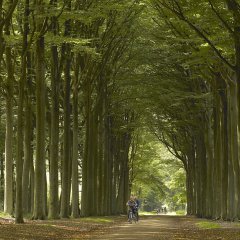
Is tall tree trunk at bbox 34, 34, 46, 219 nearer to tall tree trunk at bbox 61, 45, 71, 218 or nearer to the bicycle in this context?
tall tree trunk at bbox 61, 45, 71, 218

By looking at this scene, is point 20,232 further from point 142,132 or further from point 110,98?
point 142,132

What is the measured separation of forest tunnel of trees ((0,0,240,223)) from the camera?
78.2ft

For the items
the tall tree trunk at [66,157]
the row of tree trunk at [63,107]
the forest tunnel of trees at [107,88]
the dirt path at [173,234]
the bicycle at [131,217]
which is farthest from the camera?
the bicycle at [131,217]

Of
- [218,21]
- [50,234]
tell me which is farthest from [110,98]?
[50,234]

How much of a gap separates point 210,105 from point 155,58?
505 cm

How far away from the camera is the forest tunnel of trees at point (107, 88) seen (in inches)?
938

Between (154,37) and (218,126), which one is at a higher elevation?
(154,37)

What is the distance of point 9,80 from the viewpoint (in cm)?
2692

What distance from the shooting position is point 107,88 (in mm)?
43469

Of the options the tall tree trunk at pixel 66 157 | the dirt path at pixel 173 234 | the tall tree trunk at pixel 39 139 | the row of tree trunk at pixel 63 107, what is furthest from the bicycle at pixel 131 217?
the tall tree trunk at pixel 39 139

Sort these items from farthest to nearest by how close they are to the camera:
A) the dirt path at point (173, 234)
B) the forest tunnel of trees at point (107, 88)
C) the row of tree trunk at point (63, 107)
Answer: the row of tree trunk at point (63, 107) → the forest tunnel of trees at point (107, 88) → the dirt path at point (173, 234)

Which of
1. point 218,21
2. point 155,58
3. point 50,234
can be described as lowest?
point 50,234

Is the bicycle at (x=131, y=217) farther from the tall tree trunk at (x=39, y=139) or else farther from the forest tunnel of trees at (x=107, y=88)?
the tall tree trunk at (x=39, y=139)

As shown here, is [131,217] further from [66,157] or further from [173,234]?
[173,234]
